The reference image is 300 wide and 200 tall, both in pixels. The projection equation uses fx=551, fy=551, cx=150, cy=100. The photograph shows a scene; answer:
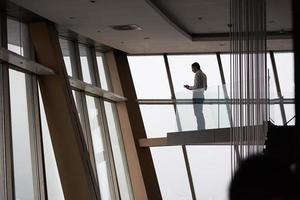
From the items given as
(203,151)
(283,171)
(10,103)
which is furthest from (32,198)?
(283,171)

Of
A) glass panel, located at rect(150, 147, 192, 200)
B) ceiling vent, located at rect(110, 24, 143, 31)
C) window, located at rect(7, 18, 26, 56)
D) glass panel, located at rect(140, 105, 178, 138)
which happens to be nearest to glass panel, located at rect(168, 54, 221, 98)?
glass panel, located at rect(140, 105, 178, 138)

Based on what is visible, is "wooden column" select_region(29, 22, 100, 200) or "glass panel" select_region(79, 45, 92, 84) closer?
"wooden column" select_region(29, 22, 100, 200)

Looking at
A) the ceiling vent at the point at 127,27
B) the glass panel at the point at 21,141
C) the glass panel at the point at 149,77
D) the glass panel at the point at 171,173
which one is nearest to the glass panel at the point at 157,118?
the glass panel at the point at 149,77

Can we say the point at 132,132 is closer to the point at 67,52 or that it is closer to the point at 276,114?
the point at 67,52

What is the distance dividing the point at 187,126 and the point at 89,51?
11.3ft

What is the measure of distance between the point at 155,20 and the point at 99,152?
16.1ft

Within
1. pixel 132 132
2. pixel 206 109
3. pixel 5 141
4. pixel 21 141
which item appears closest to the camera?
pixel 5 141

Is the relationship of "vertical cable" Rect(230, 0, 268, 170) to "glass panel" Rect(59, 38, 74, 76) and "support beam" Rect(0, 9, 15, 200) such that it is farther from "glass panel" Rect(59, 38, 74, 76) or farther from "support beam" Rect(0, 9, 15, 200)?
"glass panel" Rect(59, 38, 74, 76)

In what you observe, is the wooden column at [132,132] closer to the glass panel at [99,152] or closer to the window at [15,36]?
the glass panel at [99,152]

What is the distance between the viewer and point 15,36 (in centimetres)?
1123

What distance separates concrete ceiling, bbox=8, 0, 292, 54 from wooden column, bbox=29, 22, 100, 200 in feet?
1.82

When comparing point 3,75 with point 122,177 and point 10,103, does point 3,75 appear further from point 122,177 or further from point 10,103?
point 122,177

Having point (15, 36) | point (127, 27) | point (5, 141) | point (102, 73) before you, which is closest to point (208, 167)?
point (102, 73)

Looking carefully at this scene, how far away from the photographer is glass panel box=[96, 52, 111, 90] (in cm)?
1595
